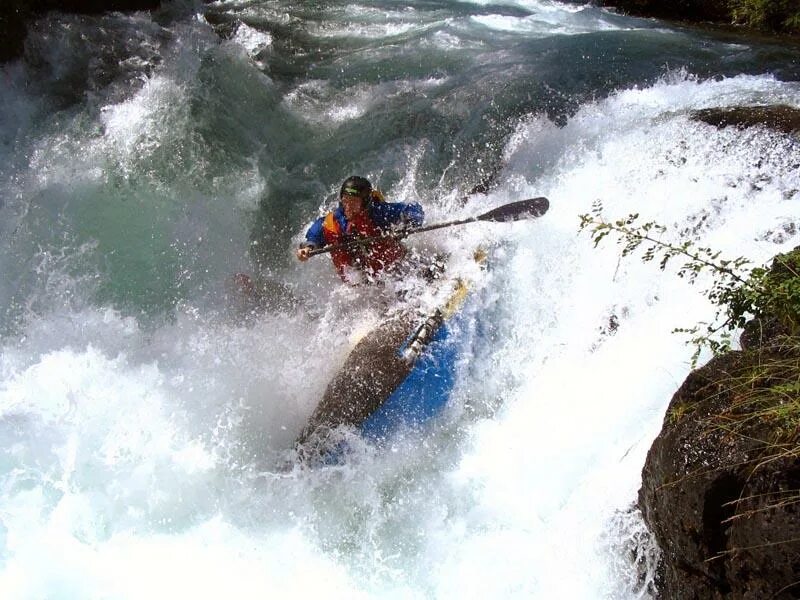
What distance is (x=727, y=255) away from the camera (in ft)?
13.0

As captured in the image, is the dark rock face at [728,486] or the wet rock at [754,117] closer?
Result: the dark rock face at [728,486]

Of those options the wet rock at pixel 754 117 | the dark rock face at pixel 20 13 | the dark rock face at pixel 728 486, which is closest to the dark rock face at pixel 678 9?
the wet rock at pixel 754 117

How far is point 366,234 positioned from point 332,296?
0.64 m

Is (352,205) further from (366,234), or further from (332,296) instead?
(332,296)

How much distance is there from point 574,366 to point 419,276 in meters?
1.39

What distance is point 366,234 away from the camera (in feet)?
16.3

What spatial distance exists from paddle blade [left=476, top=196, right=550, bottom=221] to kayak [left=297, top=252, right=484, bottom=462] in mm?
983

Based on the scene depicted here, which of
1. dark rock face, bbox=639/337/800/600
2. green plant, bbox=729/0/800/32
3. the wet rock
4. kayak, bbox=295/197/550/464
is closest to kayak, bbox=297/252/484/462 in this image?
kayak, bbox=295/197/550/464

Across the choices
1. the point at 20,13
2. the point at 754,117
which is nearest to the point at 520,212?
the point at 754,117

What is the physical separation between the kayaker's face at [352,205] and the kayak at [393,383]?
98cm

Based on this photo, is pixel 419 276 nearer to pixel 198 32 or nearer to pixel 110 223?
pixel 110 223

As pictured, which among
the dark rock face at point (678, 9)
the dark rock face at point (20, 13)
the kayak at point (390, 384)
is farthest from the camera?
the dark rock face at point (678, 9)

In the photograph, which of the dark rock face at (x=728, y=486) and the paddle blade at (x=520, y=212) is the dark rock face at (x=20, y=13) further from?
the dark rock face at (x=728, y=486)

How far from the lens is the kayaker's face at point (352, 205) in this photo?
4656 mm
